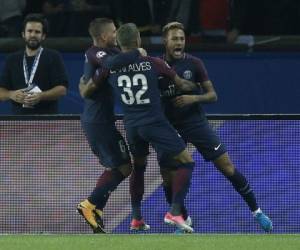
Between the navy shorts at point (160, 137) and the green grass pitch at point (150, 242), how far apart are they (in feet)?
2.86

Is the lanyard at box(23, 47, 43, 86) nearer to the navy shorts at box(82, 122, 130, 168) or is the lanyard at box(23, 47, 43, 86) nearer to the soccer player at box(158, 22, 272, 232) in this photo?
the navy shorts at box(82, 122, 130, 168)

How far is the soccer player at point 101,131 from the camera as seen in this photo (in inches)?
466

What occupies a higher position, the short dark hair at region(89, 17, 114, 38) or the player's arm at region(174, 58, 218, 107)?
the short dark hair at region(89, 17, 114, 38)

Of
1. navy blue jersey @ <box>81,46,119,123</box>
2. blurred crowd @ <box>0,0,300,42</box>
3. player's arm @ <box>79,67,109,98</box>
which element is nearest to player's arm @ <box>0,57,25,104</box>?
navy blue jersey @ <box>81,46,119,123</box>

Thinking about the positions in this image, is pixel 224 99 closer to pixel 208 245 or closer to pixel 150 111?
pixel 150 111

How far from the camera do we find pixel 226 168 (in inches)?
473

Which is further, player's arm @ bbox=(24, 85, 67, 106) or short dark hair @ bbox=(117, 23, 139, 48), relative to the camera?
player's arm @ bbox=(24, 85, 67, 106)

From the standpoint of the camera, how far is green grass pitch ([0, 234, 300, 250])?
10.2 meters

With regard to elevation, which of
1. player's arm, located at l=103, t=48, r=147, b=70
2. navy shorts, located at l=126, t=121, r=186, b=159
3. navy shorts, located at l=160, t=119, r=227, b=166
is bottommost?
navy shorts, located at l=160, t=119, r=227, b=166

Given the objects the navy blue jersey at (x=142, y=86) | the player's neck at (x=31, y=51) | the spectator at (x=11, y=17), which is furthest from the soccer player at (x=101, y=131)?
the spectator at (x=11, y=17)

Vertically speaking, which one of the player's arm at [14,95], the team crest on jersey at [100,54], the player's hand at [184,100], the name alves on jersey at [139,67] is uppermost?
the team crest on jersey at [100,54]

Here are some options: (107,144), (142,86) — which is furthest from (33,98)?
(142,86)

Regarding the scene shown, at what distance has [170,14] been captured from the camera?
16.1 m

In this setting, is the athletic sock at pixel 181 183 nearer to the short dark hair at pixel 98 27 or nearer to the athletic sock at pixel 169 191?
the athletic sock at pixel 169 191
